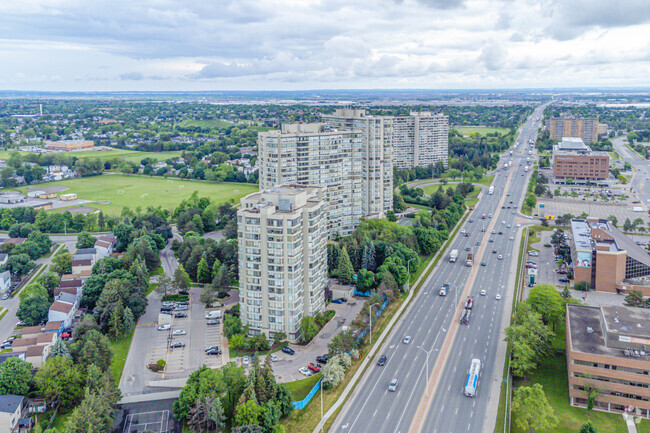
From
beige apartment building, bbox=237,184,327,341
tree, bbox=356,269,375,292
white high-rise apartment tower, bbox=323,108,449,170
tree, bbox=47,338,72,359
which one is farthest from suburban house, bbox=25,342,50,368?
white high-rise apartment tower, bbox=323,108,449,170

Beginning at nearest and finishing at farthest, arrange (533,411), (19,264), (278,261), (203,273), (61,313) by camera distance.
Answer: (533,411), (278,261), (61,313), (203,273), (19,264)

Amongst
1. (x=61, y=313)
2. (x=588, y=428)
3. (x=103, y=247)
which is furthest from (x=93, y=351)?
(x=588, y=428)

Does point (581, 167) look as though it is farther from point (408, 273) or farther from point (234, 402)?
point (234, 402)

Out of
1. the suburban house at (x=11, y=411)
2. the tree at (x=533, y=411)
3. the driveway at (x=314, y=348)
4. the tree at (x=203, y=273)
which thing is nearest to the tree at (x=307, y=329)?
the driveway at (x=314, y=348)

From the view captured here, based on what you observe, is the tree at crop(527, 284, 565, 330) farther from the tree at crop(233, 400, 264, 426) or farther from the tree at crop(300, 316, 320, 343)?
the tree at crop(233, 400, 264, 426)

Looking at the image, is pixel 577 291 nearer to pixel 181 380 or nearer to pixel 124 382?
pixel 181 380

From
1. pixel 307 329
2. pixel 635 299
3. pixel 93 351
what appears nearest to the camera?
Result: pixel 93 351

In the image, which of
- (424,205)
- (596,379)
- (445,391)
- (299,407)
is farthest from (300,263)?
(424,205)
